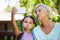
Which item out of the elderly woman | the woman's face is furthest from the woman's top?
the woman's face

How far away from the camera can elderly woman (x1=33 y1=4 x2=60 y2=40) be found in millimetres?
1326

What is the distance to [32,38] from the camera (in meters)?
1.36

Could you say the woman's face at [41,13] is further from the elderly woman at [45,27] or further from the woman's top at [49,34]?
the woman's top at [49,34]

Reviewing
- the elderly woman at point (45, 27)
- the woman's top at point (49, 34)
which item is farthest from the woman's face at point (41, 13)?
the woman's top at point (49, 34)

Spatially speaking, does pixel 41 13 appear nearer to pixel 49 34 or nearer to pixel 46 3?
pixel 46 3

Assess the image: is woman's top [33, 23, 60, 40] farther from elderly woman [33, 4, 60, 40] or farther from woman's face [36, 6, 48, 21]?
woman's face [36, 6, 48, 21]

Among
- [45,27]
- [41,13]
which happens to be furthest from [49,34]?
[41,13]

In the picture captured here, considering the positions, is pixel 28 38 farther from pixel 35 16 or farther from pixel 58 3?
pixel 58 3

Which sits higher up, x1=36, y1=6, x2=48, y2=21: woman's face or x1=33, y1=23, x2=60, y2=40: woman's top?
x1=36, y1=6, x2=48, y2=21: woman's face

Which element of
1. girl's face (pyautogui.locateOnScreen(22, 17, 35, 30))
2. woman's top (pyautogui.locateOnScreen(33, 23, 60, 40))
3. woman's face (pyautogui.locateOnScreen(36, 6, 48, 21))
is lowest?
woman's top (pyautogui.locateOnScreen(33, 23, 60, 40))

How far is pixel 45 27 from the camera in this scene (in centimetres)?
136

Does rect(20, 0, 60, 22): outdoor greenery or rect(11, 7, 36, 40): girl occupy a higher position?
rect(20, 0, 60, 22): outdoor greenery

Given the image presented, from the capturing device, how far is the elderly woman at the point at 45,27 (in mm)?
1326

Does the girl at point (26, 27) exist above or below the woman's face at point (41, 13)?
below
